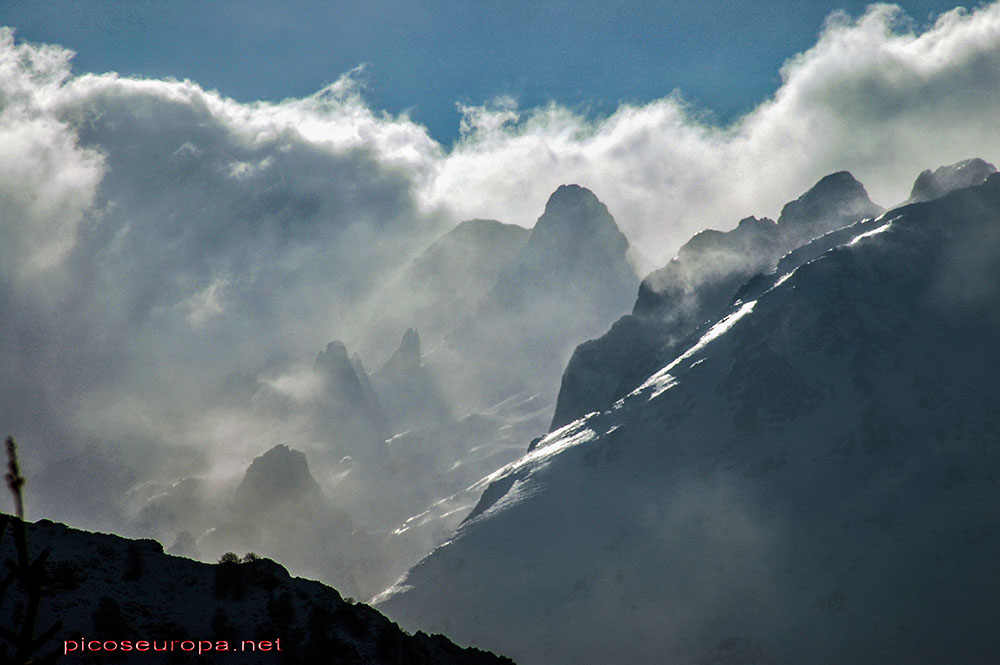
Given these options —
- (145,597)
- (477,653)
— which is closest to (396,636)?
(477,653)

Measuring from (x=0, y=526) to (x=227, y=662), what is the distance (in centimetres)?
6493

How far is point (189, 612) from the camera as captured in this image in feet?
253

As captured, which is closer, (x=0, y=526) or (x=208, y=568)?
(x=0, y=526)

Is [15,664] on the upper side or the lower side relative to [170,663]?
lower

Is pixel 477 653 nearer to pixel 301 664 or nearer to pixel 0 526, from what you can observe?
pixel 301 664

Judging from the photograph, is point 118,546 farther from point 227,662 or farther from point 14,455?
point 14,455

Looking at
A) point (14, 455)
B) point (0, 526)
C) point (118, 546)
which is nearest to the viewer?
point (14, 455)

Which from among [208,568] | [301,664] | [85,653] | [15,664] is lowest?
[15,664]

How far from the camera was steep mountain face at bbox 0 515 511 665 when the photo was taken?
236 feet

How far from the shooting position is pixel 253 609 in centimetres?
7931

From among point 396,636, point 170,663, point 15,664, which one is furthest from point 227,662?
point 15,664

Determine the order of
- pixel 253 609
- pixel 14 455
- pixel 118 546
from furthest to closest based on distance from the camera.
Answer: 1. pixel 118 546
2. pixel 253 609
3. pixel 14 455

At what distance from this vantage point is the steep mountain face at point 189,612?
71.9 metres

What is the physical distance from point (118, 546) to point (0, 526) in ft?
255
